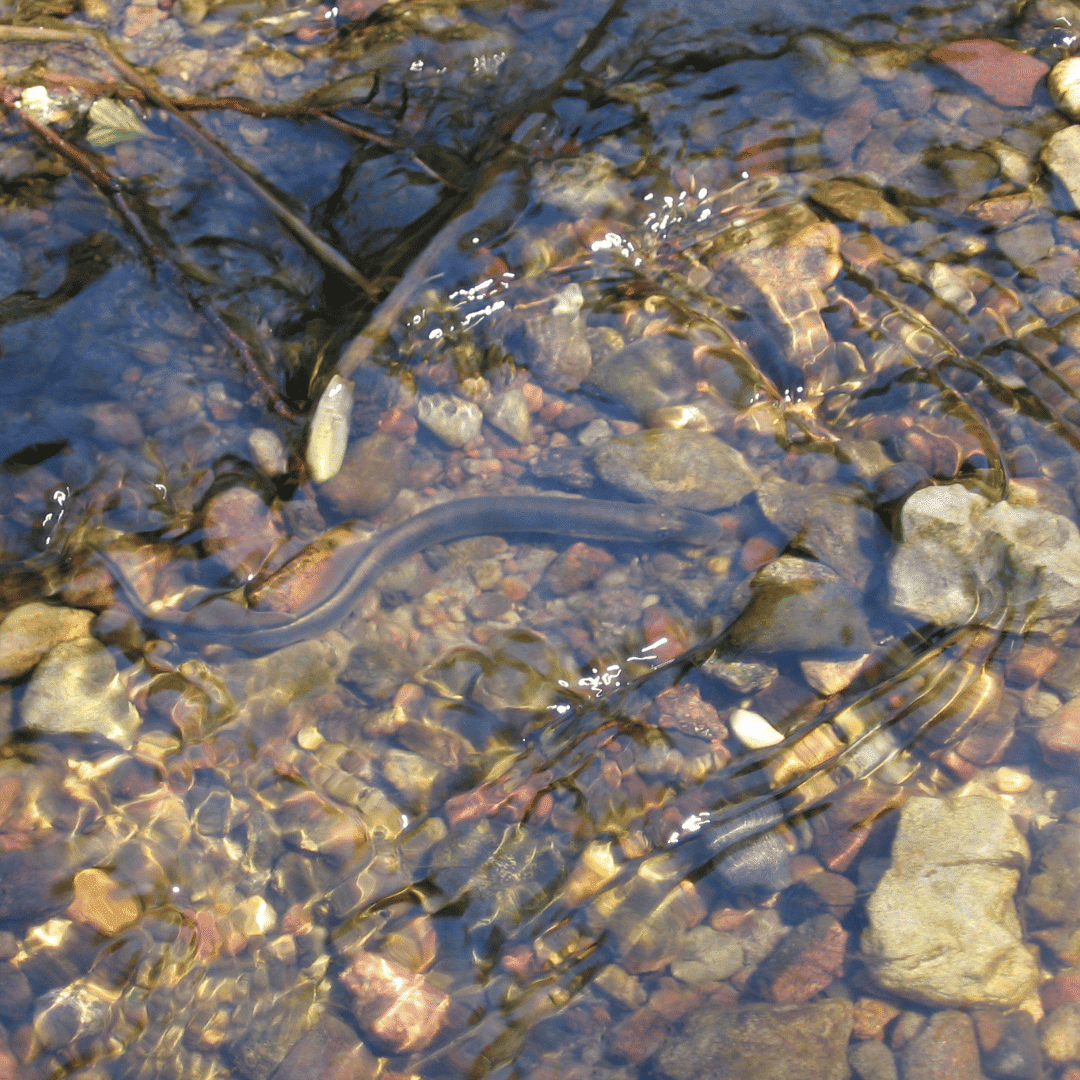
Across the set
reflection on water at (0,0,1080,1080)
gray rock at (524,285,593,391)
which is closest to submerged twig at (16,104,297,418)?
reflection on water at (0,0,1080,1080)

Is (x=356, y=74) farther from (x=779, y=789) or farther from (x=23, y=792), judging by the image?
(x=779, y=789)

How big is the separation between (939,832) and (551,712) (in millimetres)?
1587

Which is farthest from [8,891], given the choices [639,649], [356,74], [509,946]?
[356,74]

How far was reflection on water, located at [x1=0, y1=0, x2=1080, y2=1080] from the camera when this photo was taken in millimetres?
3166

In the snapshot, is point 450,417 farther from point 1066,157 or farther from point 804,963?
point 1066,157

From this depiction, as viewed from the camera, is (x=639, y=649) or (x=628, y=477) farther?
(x=628, y=477)

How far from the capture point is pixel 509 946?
321cm

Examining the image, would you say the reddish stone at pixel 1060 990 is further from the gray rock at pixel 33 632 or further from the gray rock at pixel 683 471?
the gray rock at pixel 33 632

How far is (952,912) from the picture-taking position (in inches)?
123

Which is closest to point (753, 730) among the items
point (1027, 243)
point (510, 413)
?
point (510, 413)

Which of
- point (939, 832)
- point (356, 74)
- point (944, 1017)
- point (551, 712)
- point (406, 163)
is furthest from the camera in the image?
point (356, 74)

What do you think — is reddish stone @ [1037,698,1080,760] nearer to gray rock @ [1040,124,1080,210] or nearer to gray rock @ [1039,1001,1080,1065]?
gray rock @ [1039,1001,1080,1065]

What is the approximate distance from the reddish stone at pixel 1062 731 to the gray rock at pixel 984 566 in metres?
0.33

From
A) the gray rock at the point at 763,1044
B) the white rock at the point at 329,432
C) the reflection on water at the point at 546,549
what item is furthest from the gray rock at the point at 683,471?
the gray rock at the point at 763,1044
